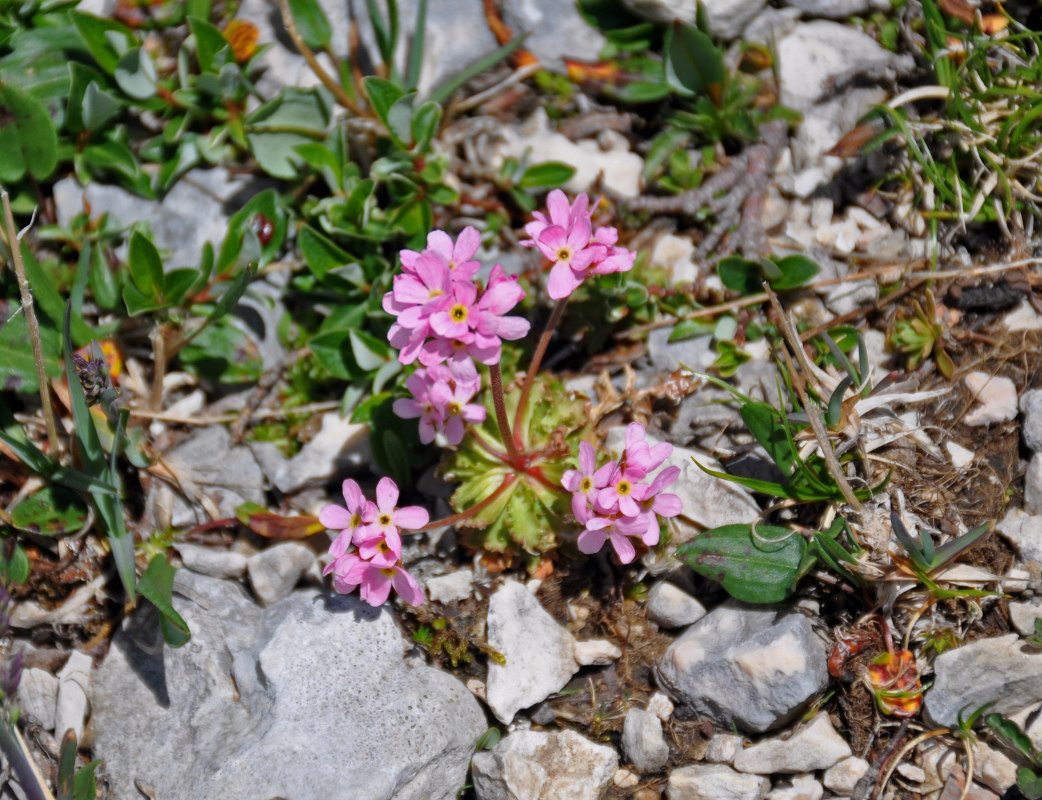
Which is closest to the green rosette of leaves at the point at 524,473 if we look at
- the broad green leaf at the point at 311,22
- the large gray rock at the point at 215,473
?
the large gray rock at the point at 215,473

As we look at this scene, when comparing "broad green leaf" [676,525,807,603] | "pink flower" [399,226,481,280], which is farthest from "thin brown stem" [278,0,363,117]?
"broad green leaf" [676,525,807,603]

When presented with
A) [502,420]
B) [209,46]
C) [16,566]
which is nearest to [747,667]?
[502,420]

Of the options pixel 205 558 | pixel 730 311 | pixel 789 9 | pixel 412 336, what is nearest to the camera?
pixel 412 336

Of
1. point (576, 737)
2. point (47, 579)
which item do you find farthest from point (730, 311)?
point (47, 579)

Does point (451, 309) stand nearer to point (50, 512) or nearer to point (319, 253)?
point (319, 253)

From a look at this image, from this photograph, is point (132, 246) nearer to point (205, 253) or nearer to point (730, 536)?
point (205, 253)

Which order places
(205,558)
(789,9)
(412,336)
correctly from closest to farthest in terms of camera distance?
(412,336) → (205,558) → (789,9)

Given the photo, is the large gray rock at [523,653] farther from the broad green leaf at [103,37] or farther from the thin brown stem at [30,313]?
the broad green leaf at [103,37]

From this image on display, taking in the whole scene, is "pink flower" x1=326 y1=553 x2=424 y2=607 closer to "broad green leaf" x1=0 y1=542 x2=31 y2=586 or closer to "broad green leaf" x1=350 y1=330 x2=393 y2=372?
"broad green leaf" x1=350 y1=330 x2=393 y2=372
